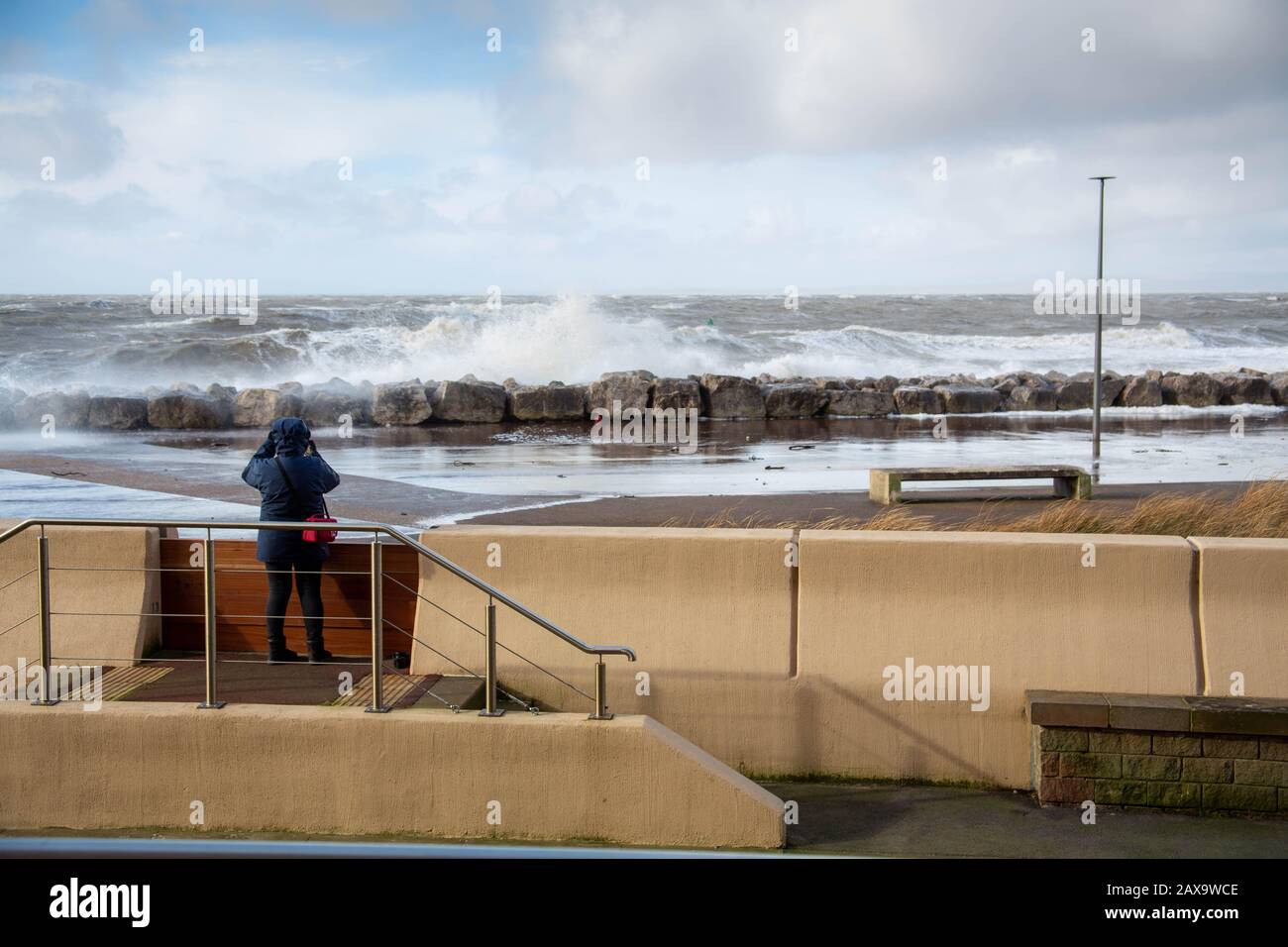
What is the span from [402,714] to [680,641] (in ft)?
5.76

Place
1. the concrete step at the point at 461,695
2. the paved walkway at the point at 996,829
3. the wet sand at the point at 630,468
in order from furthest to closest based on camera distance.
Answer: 1. the wet sand at the point at 630,468
2. the concrete step at the point at 461,695
3. the paved walkway at the point at 996,829

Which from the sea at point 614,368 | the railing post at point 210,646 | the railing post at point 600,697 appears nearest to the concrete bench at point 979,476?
the sea at point 614,368

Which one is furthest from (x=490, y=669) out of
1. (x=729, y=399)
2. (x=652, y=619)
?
(x=729, y=399)

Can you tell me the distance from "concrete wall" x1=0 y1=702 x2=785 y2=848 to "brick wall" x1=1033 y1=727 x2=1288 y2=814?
1.67 meters

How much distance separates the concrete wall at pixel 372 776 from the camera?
616 cm

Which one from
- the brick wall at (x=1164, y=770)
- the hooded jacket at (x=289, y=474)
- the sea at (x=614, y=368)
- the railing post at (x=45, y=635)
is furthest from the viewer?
the sea at (x=614, y=368)

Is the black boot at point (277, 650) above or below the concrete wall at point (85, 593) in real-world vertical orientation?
below

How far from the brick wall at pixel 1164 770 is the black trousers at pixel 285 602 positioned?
4.44 metres

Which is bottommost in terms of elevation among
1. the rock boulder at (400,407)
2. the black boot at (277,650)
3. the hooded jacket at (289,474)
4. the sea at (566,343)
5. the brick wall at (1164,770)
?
the brick wall at (1164,770)

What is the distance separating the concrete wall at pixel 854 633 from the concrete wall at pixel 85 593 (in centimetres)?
235

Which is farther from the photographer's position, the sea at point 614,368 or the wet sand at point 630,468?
the sea at point 614,368

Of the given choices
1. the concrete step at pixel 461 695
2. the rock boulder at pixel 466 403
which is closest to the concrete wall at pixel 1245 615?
the concrete step at pixel 461 695

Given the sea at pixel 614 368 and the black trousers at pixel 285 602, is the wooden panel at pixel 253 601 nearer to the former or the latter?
the black trousers at pixel 285 602
